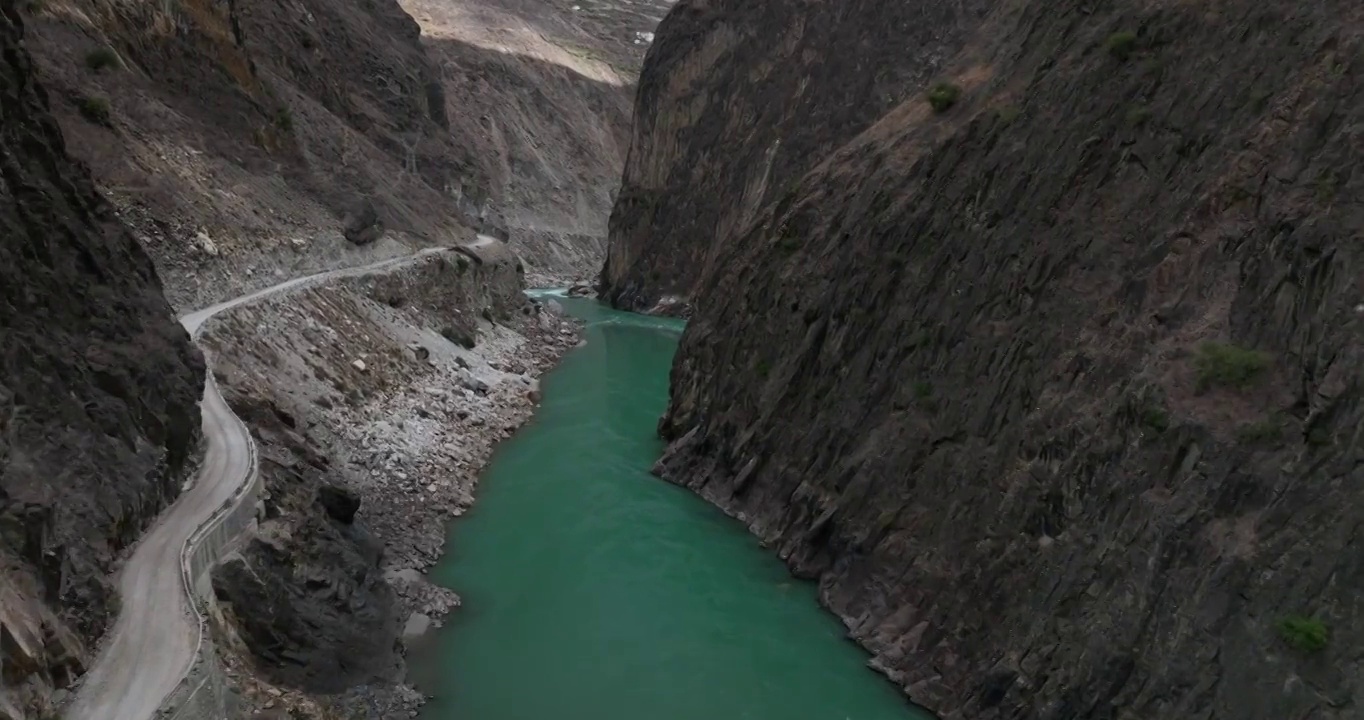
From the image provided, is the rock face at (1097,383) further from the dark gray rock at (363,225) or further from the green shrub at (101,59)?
the green shrub at (101,59)

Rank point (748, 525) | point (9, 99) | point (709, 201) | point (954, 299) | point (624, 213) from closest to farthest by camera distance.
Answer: point (9, 99)
point (954, 299)
point (748, 525)
point (709, 201)
point (624, 213)

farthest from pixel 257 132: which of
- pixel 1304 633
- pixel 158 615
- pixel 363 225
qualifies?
pixel 1304 633

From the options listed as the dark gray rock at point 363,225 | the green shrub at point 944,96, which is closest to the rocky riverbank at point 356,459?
the dark gray rock at point 363,225

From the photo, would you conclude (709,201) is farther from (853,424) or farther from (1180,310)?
(1180,310)

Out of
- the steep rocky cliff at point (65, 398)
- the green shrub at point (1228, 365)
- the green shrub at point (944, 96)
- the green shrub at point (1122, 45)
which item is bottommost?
the steep rocky cliff at point (65, 398)

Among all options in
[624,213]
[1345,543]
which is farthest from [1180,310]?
[624,213]

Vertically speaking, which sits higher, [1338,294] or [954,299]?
[1338,294]

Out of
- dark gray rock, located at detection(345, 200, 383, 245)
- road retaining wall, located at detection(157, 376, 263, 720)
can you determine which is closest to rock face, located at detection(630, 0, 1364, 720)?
road retaining wall, located at detection(157, 376, 263, 720)
